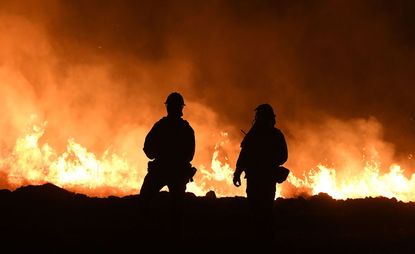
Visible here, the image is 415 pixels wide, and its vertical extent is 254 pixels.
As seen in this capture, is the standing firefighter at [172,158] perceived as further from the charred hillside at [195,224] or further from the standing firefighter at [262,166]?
the standing firefighter at [262,166]

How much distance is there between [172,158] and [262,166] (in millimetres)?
1749

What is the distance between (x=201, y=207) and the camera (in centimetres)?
1811

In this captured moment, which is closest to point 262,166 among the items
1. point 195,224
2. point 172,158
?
point 172,158

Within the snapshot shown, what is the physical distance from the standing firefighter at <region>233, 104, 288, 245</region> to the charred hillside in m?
1.01

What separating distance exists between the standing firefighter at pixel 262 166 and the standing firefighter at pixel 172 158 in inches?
43.1

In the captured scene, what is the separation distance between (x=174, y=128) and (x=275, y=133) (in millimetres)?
1984

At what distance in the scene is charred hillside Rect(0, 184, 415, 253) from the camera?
9844mm

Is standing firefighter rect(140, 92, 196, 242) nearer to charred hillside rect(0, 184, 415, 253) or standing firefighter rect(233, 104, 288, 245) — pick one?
charred hillside rect(0, 184, 415, 253)

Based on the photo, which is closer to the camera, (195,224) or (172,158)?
(172,158)

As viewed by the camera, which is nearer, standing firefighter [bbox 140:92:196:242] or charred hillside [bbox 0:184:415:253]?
standing firefighter [bbox 140:92:196:242]

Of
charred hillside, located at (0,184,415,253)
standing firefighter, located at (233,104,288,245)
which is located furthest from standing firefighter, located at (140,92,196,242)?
standing firefighter, located at (233,104,288,245)

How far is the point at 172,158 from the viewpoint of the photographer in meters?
9.45

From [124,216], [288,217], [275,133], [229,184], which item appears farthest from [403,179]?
[275,133]

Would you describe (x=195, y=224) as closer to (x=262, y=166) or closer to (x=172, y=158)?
(x=172, y=158)
